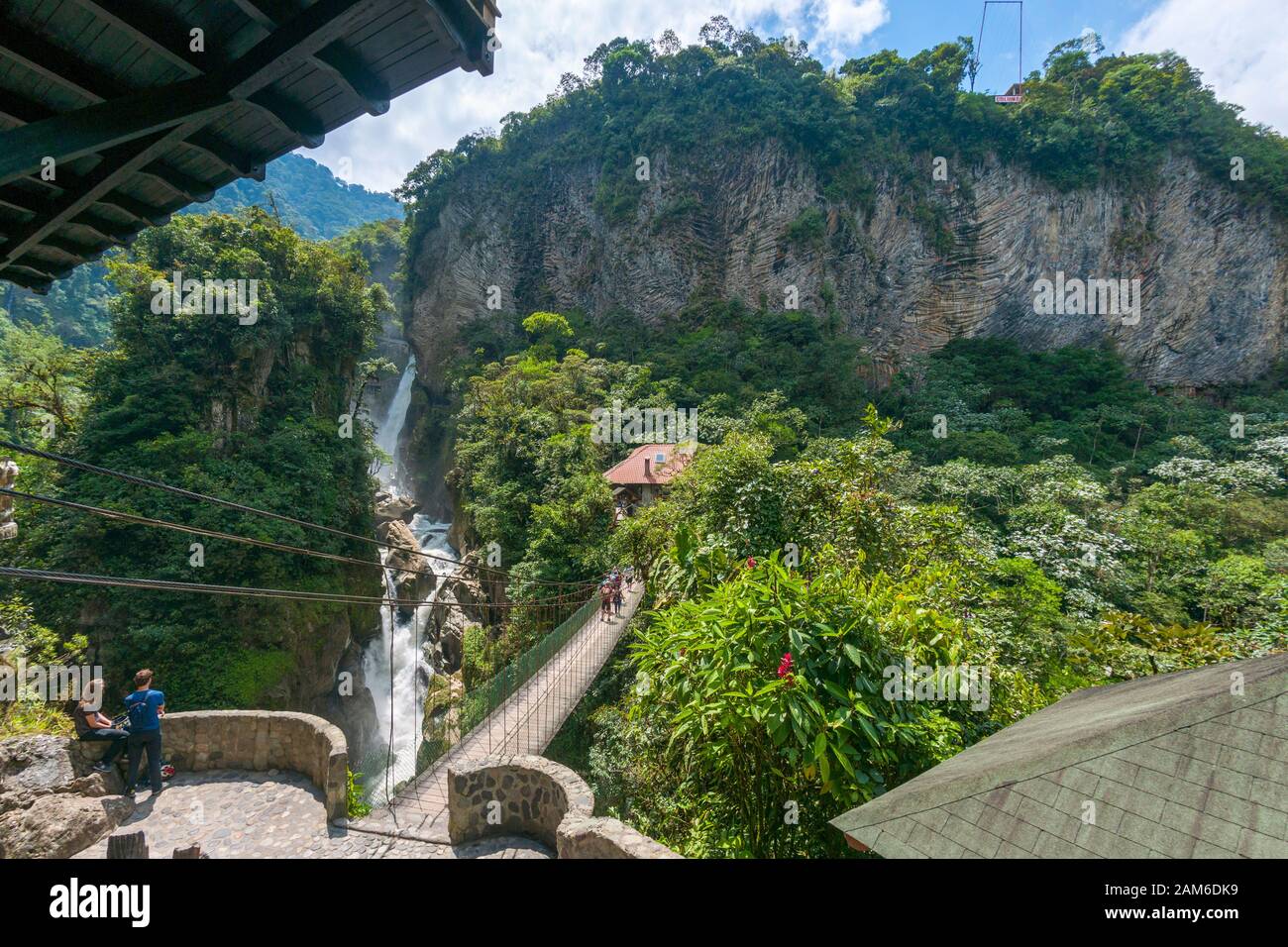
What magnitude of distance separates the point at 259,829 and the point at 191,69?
5.83 metres

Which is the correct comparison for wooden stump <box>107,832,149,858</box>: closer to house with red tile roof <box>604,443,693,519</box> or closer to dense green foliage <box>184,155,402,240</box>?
house with red tile roof <box>604,443,693,519</box>

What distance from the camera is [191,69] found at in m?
1.85

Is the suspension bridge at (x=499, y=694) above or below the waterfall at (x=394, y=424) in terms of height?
Answer: below

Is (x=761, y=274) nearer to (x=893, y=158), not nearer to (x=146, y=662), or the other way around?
(x=893, y=158)

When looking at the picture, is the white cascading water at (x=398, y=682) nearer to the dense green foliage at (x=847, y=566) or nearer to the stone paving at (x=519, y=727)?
the dense green foliage at (x=847, y=566)

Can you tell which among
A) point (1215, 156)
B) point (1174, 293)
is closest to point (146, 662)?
point (1174, 293)

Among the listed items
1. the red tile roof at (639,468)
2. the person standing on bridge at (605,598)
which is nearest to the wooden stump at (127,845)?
the person standing on bridge at (605,598)

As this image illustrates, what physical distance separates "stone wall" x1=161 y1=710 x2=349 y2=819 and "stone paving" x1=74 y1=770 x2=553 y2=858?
23 centimetres

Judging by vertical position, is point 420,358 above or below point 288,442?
above

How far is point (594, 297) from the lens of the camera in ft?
92.2

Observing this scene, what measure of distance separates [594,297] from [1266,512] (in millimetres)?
25614

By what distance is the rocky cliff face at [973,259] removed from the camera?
23672mm

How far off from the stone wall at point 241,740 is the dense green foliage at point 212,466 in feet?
20.9

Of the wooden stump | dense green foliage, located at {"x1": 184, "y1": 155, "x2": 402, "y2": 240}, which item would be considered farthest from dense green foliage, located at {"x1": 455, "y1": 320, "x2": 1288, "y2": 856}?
dense green foliage, located at {"x1": 184, "y1": 155, "x2": 402, "y2": 240}
